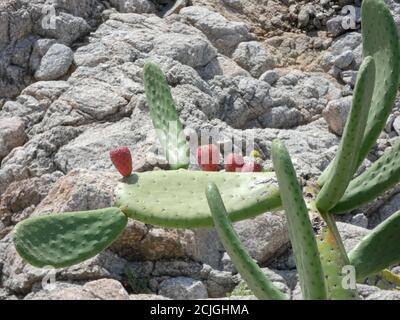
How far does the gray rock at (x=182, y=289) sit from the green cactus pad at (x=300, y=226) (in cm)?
221

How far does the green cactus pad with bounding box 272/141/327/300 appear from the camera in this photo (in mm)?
2152

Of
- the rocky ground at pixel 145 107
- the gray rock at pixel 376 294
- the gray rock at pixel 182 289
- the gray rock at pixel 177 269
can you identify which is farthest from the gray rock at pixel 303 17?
the gray rock at pixel 376 294

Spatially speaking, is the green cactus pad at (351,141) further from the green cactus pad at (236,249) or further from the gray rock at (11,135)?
the gray rock at (11,135)

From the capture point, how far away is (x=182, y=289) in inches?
178

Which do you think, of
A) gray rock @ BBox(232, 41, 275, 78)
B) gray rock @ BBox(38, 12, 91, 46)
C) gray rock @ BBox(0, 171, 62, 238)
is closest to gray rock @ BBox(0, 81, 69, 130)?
gray rock @ BBox(38, 12, 91, 46)

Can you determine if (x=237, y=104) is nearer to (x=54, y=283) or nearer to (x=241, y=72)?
(x=241, y=72)

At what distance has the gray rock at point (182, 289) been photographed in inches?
177

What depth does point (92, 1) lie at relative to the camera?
297 inches

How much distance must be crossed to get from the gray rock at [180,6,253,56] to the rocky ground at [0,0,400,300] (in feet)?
0.03

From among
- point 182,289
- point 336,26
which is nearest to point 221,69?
point 336,26

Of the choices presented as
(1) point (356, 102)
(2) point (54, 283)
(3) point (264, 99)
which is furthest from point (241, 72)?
(1) point (356, 102)

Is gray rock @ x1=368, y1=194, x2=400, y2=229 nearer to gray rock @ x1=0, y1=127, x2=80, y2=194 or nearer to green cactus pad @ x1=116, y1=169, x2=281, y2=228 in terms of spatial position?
gray rock @ x1=0, y1=127, x2=80, y2=194

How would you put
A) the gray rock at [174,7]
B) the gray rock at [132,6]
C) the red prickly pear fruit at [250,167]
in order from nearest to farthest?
1. the red prickly pear fruit at [250,167]
2. the gray rock at [132,6]
3. the gray rock at [174,7]

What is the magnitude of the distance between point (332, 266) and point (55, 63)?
4753 mm
